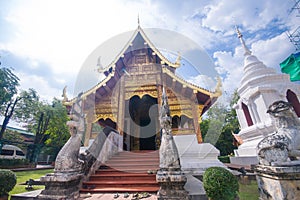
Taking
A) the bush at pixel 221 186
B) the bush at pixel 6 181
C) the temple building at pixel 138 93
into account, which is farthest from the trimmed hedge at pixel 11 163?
the bush at pixel 221 186

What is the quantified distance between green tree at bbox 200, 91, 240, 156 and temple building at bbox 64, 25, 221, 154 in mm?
12624

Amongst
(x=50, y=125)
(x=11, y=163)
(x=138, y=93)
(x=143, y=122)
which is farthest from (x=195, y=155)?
(x=50, y=125)

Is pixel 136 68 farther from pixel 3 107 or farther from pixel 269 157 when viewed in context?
pixel 3 107

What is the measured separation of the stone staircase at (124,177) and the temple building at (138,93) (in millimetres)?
1888

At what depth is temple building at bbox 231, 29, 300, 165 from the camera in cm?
821

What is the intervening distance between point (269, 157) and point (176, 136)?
386 centimetres

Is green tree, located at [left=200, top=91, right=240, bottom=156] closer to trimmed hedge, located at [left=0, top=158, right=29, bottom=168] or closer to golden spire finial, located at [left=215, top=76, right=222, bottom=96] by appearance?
golden spire finial, located at [left=215, top=76, right=222, bottom=96]

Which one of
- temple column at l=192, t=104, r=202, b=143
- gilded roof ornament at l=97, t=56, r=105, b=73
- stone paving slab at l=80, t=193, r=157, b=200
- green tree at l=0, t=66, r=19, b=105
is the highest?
green tree at l=0, t=66, r=19, b=105

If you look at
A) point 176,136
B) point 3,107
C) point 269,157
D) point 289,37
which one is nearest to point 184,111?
point 176,136

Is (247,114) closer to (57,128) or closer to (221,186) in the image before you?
(221,186)

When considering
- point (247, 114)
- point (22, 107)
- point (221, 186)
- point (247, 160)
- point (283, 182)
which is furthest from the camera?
point (22, 107)

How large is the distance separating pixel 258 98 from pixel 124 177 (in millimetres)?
9046

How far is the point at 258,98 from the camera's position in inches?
344

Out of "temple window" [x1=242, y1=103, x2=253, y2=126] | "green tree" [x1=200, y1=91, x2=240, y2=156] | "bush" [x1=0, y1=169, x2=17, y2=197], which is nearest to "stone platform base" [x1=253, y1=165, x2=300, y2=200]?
"bush" [x1=0, y1=169, x2=17, y2=197]
